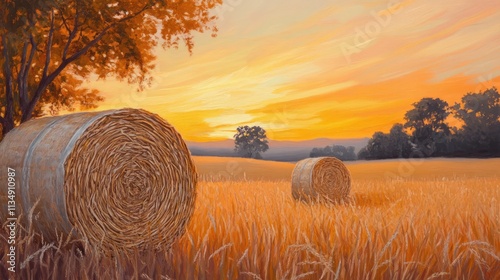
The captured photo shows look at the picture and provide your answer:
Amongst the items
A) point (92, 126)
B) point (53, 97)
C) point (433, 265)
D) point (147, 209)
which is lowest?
point (433, 265)

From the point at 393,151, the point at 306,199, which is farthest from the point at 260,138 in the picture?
the point at 306,199

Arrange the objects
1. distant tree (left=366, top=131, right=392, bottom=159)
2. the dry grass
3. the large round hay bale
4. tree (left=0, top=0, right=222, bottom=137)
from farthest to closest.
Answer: distant tree (left=366, top=131, right=392, bottom=159), tree (left=0, top=0, right=222, bottom=137), the large round hay bale, the dry grass

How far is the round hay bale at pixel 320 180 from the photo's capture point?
547 inches

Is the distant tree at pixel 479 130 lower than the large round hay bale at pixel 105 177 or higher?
higher

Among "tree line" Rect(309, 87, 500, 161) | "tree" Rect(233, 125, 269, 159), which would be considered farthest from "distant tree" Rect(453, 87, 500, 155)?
"tree" Rect(233, 125, 269, 159)

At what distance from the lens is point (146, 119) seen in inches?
237

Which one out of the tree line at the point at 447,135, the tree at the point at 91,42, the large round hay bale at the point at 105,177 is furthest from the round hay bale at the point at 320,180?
the tree line at the point at 447,135

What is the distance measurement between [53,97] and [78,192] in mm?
9488

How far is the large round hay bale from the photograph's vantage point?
213 inches

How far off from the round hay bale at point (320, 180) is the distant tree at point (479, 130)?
3120 centimetres

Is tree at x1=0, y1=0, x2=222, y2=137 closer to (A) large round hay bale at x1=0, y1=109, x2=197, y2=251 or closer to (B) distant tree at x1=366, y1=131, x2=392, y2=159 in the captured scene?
(A) large round hay bale at x1=0, y1=109, x2=197, y2=251

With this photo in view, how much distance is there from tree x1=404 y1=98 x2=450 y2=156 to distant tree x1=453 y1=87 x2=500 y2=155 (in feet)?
5.33

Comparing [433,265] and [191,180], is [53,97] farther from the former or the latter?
[433,265]

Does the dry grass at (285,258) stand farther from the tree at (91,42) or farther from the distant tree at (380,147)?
the distant tree at (380,147)
